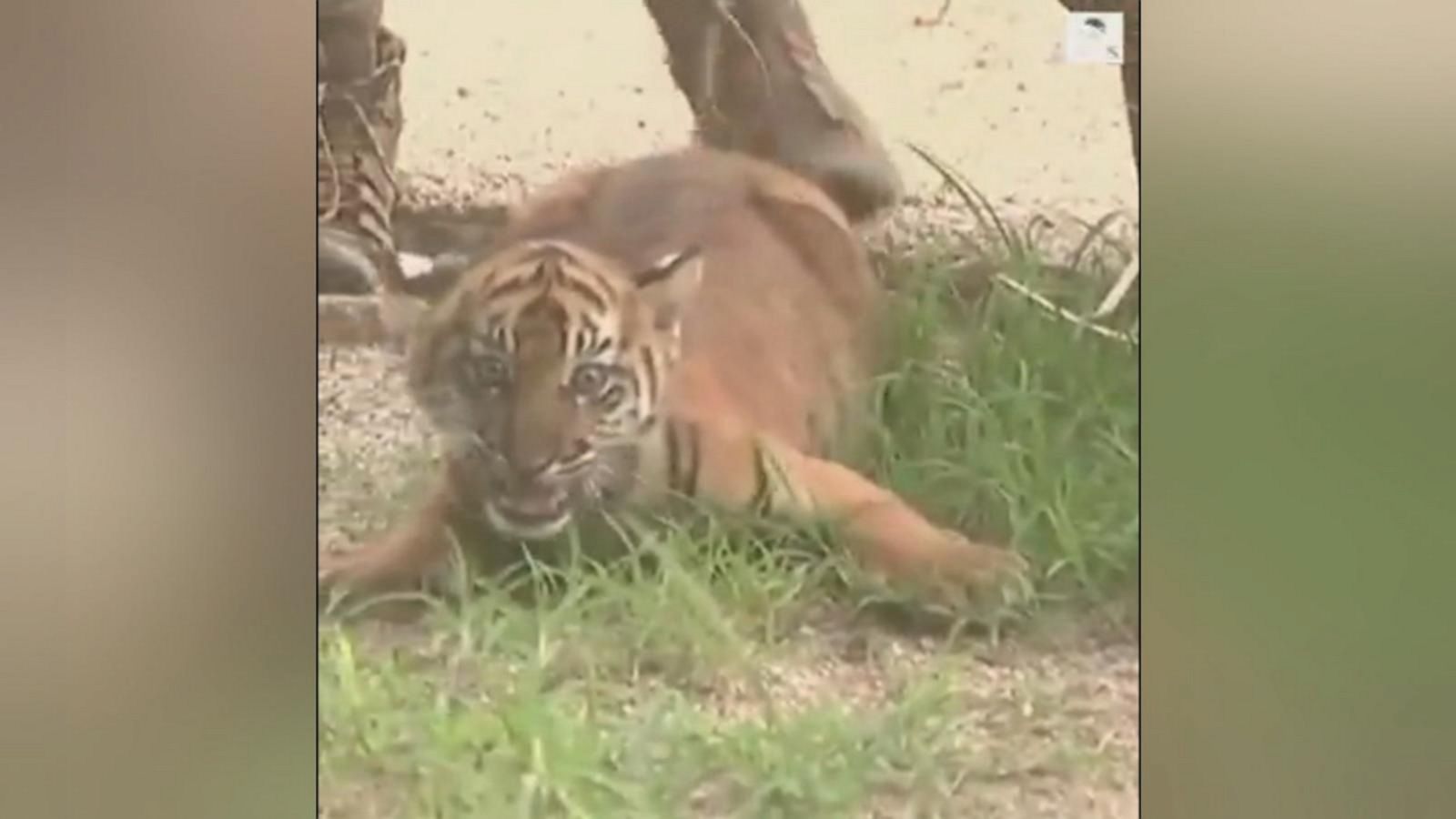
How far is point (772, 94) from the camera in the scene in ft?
3.75

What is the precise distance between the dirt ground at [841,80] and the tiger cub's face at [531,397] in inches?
3.2

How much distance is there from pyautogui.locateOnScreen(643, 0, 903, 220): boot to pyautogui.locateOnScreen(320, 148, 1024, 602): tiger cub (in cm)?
2

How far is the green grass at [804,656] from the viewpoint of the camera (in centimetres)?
113

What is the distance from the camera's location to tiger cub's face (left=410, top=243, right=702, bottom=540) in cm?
113

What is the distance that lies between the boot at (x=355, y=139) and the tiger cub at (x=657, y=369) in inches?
2.5

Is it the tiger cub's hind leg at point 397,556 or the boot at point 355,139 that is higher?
the boot at point 355,139

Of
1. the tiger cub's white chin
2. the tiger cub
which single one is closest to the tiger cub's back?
the tiger cub

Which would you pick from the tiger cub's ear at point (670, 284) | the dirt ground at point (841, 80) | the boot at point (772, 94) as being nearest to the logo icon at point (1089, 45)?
the dirt ground at point (841, 80)

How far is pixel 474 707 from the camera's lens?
3.70 feet

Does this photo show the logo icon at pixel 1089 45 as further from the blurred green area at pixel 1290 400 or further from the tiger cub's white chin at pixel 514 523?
the tiger cub's white chin at pixel 514 523

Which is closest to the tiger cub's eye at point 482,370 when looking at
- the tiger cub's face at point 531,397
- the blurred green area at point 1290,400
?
→ the tiger cub's face at point 531,397

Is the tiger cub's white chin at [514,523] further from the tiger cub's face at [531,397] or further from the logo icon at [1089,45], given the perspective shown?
the logo icon at [1089,45]

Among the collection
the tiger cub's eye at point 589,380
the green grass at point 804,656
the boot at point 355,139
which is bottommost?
the green grass at point 804,656

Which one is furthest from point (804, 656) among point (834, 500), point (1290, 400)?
point (1290, 400)
